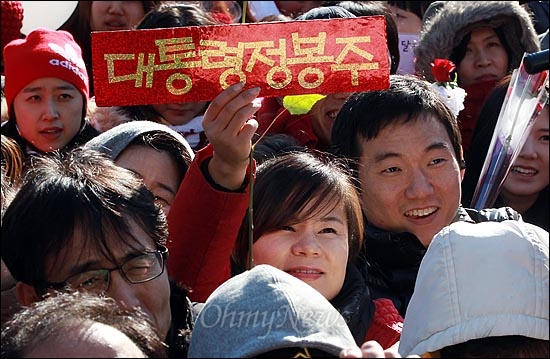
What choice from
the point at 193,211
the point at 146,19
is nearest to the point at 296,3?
the point at 146,19

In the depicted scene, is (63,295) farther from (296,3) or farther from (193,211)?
(296,3)

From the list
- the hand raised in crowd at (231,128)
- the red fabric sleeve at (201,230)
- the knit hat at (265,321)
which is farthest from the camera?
the red fabric sleeve at (201,230)

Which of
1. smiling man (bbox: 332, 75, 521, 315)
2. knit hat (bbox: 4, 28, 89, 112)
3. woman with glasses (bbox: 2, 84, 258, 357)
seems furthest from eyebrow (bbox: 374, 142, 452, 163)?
knit hat (bbox: 4, 28, 89, 112)

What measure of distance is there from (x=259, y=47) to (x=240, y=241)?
66 centimetres

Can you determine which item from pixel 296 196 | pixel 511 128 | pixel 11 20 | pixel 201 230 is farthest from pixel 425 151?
pixel 11 20

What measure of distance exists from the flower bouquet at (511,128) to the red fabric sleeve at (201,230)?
969 millimetres

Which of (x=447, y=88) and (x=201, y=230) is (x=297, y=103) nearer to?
(x=201, y=230)

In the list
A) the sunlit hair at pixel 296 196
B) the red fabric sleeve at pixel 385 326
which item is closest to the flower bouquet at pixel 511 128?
the sunlit hair at pixel 296 196

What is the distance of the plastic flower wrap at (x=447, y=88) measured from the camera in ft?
12.6

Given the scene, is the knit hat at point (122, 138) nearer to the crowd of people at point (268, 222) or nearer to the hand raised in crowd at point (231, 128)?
the crowd of people at point (268, 222)

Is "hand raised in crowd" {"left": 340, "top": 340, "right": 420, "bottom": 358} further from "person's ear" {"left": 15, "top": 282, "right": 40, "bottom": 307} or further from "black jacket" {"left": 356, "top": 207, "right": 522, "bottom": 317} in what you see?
"black jacket" {"left": 356, "top": 207, "right": 522, "bottom": 317}

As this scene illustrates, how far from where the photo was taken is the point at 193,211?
114 inches

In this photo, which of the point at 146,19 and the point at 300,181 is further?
the point at 146,19

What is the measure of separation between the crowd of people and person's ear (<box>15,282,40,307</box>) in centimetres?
1
